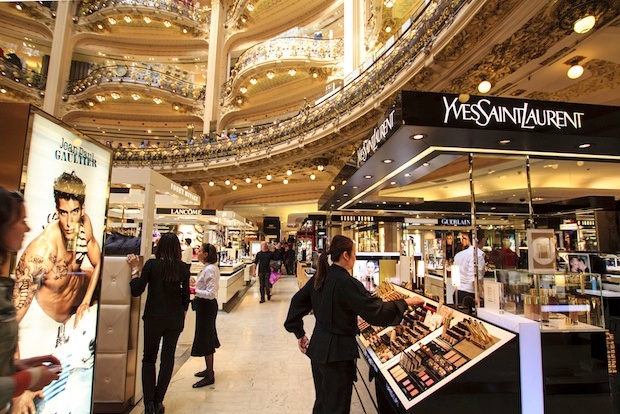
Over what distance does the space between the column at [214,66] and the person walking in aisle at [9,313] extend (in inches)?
738

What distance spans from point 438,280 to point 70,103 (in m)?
22.7

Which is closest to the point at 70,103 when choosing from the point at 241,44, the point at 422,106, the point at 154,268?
the point at 241,44

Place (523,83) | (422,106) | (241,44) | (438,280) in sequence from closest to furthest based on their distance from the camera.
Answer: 1. (422,106)
2. (438,280)
3. (523,83)
4. (241,44)

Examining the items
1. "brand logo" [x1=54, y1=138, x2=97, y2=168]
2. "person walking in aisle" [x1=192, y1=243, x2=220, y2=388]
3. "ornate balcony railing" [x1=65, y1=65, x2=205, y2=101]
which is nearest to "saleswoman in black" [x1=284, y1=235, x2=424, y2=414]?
"brand logo" [x1=54, y1=138, x2=97, y2=168]

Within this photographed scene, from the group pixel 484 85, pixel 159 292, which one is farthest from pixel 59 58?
pixel 484 85

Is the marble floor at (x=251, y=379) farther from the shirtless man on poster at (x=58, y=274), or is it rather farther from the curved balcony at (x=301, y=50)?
the curved balcony at (x=301, y=50)

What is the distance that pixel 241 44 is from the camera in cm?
2014

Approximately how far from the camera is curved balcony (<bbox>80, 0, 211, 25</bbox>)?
1877 centimetres

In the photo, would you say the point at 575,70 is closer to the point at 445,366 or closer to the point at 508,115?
the point at 508,115

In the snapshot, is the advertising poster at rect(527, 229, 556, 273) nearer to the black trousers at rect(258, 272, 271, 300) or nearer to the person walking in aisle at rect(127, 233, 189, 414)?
the person walking in aisle at rect(127, 233, 189, 414)

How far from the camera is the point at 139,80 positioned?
1864 centimetres

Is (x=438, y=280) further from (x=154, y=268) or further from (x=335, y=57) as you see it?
(x=335, y=57)

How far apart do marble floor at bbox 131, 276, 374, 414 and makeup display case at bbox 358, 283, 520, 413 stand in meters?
0.93

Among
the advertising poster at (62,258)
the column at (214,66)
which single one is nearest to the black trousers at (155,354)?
the advertising poster at (62,258)
